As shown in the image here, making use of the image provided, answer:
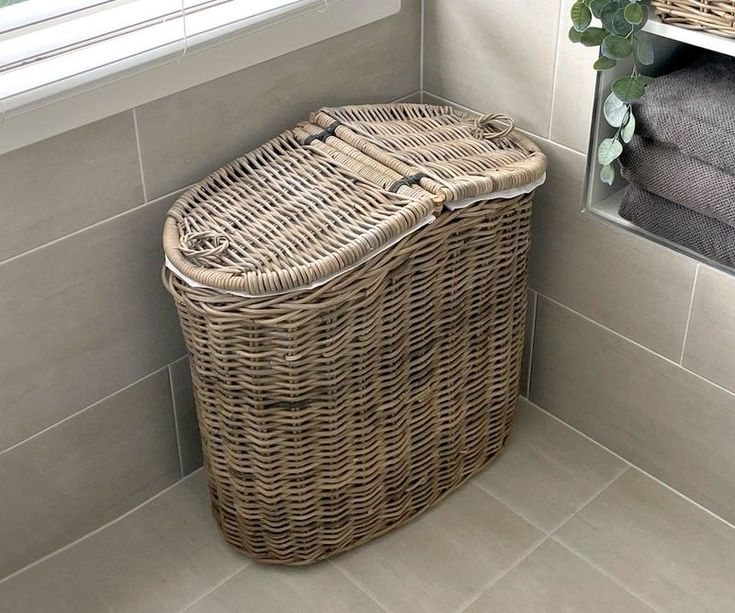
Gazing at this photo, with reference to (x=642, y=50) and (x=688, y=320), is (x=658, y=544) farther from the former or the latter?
(x=642, y=50)

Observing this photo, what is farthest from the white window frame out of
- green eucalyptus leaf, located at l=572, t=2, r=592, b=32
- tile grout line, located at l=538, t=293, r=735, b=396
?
tile grout line, located at l=538, t=293, r=735, b=396

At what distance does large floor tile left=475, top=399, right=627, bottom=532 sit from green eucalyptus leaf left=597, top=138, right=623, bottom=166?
558 millimetres

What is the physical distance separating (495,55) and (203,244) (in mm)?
579

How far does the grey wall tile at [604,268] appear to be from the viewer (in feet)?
5.17

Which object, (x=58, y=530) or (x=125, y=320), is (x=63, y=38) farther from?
(x=58, y=530)

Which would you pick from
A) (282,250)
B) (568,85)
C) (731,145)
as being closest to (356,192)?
(282,250)

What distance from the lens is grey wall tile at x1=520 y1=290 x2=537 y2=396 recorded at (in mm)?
1799

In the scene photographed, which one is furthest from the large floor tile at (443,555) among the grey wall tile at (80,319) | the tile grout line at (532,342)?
the grey wall tile at (80,319)

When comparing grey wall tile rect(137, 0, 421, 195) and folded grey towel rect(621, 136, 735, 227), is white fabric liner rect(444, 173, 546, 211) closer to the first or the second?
folded grey towel rect(621, 136, 735, 227)

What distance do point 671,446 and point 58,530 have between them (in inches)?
39.2

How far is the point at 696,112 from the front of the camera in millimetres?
1406

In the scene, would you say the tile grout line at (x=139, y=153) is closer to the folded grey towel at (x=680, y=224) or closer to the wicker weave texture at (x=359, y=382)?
the wicker weave texture at (x=359, y=382)

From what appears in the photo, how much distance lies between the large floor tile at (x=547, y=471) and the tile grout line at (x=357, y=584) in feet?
0.96

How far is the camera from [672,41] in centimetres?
155
